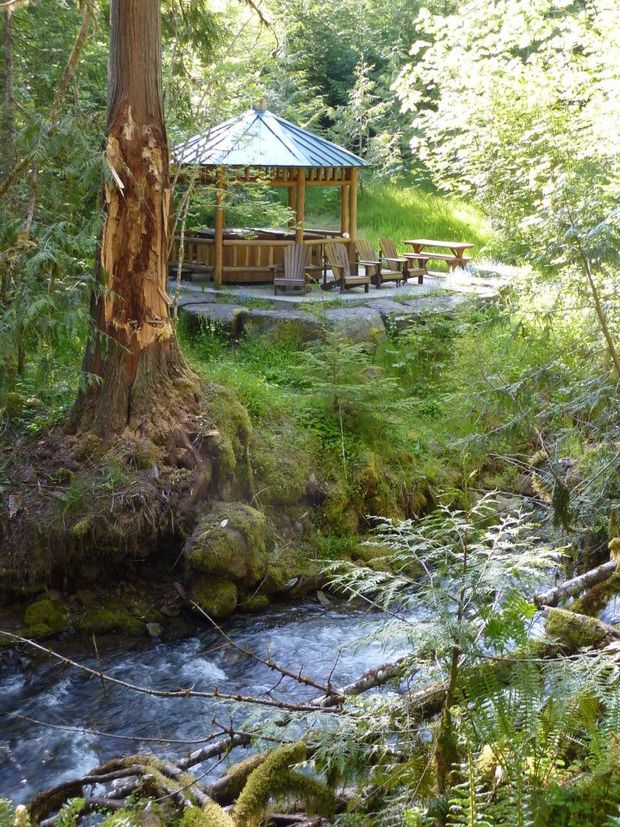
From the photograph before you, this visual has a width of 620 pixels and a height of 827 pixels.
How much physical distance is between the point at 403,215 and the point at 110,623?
669 inches

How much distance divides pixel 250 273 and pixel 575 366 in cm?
975

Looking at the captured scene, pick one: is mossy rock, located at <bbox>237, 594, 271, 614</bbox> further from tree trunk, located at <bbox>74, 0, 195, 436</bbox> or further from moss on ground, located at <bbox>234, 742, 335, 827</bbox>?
moss on ground, located at <bbox>234, 742, 335, 827</bbox>

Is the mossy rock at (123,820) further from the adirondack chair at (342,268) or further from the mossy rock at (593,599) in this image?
the adirondack chair at (342,268)

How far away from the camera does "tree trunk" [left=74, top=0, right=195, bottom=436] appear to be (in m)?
7.53

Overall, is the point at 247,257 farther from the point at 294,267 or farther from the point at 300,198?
the point at 300,198

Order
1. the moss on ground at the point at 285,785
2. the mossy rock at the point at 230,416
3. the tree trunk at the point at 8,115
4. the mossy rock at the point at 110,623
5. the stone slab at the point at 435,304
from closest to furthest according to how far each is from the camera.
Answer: the moss on ground at the point at 285,785, the mossy rock at the point at 110,623, the tree trunk at the point at 8,115, the mossy rock at the point at 230,416, the stone slab at the point at 435,304

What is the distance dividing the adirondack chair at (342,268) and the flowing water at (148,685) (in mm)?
7888

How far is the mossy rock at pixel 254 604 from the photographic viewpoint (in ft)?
25.2

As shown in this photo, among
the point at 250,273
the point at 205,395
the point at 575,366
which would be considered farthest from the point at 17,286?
the point at 250,273

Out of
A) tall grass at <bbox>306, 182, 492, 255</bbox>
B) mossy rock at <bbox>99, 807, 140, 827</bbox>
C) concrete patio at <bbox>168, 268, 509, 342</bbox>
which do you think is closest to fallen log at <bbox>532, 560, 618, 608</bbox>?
mossy rock at <bbox>99, 807, 140, 827</bbox>

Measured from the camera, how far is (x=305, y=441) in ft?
30.4

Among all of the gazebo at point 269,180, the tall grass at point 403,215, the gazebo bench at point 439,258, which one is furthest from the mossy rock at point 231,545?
the tall grass at point 403,215

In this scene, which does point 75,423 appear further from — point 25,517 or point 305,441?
point 305,441

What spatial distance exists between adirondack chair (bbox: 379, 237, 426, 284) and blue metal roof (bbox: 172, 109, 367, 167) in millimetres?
1832
